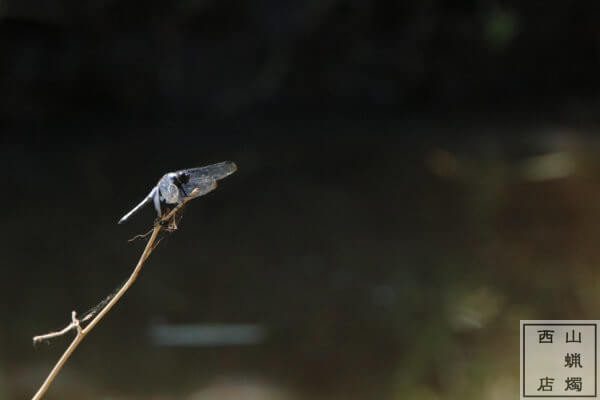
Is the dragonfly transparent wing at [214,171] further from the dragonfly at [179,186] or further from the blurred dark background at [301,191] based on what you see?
the blurred dark background at [301,191]

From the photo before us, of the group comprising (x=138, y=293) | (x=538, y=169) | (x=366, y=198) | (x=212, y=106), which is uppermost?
(x=212, y=106)

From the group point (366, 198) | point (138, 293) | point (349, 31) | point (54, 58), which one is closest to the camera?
point (138, 293)

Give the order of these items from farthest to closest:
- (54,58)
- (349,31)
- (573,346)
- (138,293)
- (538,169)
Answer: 1. (349,31)
2. (54,58)
3. (538,169)
4. (138,293)
5. (573,346)

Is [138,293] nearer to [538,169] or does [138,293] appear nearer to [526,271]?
[526,271]

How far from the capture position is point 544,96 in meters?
4.55

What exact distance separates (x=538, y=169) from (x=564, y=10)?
178 centimetres

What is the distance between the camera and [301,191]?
3.04m

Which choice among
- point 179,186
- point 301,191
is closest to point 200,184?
point 179,186

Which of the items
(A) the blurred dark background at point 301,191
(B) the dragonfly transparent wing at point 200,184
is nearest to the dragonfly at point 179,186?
(B) the dragonfly transparent wing at point 200,184

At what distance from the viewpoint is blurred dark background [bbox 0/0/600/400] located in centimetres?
188

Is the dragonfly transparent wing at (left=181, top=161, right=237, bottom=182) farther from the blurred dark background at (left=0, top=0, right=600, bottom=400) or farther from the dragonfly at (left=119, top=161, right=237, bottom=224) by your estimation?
the blurred dark background at (left=0, top=0, right=600, bottom=400)

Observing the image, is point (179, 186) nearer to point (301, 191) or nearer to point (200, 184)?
point (200, 184)

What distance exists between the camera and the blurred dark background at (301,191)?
6.15 ft

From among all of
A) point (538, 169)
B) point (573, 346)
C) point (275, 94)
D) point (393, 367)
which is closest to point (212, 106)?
point (275, 94)
